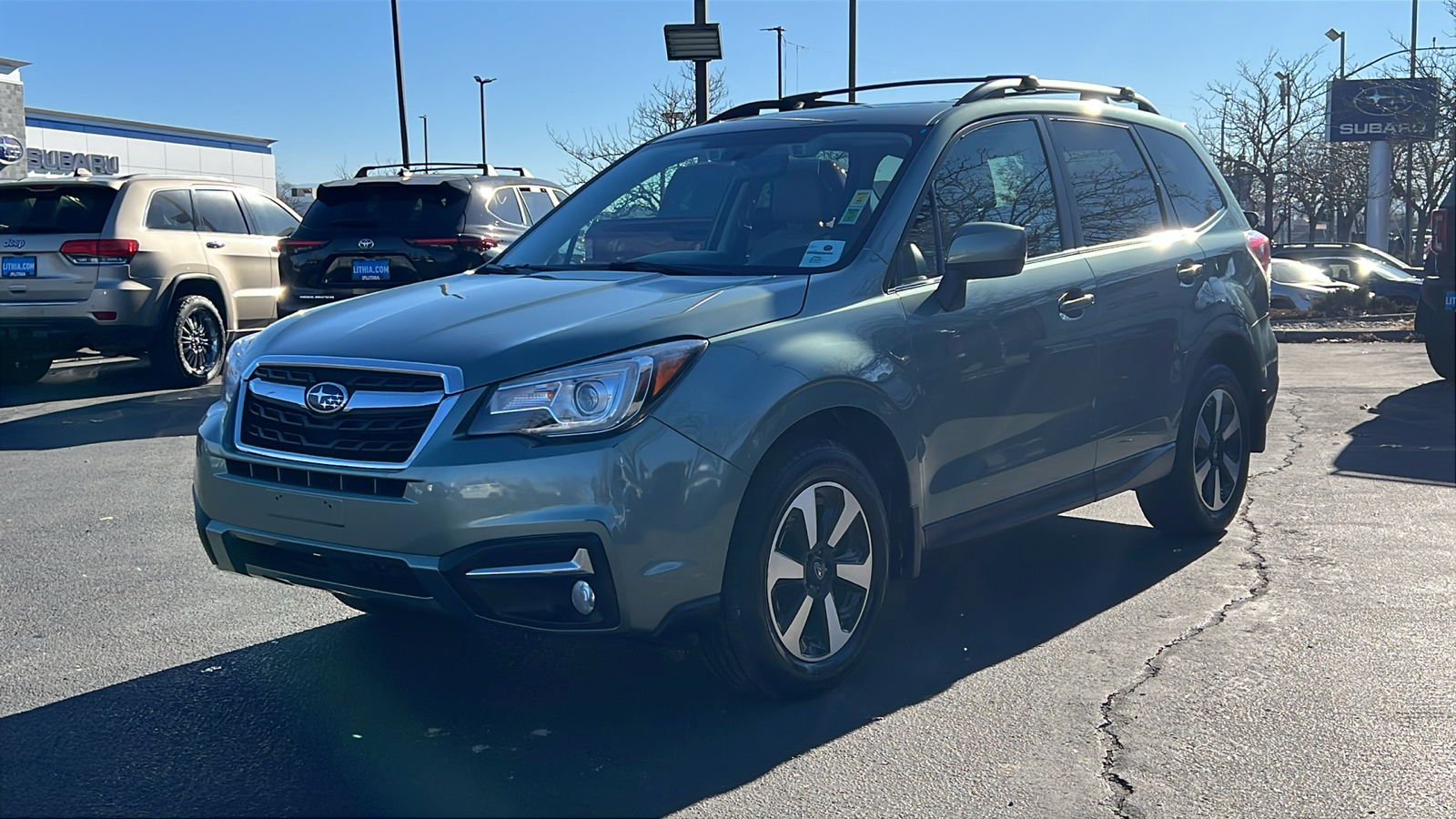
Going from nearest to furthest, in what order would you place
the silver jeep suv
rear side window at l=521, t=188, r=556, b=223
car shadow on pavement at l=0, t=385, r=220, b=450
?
car shadow on pavement at l=0, t=385, r=220, b=450
the silver jeep suv
rear side window at l=521, t=188, r=556, b=223

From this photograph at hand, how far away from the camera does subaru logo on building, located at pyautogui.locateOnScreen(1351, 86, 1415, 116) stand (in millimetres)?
32812

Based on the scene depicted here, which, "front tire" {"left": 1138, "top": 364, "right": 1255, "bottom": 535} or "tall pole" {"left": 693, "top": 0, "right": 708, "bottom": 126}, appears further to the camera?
"tall pole" {"left": 693, "top": 0, "right": 708, "bottom": 126}

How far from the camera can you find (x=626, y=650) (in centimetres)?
446

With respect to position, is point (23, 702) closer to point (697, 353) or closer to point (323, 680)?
point (323, 680)

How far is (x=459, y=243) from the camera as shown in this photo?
411 inches

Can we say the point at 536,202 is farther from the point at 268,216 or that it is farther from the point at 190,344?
the point at 190,344

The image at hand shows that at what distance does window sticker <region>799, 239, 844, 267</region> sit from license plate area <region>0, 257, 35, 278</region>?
905 cm

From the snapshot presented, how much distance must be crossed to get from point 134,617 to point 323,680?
3.67 ft

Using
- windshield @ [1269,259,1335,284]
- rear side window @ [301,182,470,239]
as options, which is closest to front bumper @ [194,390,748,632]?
rear side window @ [301,182,470,239]

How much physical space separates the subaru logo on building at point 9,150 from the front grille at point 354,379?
23895 mm

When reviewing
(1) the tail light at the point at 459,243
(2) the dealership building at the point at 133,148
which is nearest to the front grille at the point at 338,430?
(1) the tail light at the point at 459,243

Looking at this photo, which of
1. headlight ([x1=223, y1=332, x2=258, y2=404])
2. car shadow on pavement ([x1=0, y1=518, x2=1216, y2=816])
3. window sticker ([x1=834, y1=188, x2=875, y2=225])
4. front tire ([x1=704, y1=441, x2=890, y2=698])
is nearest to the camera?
car shadow on pavement ([x1=0, y1=518, x2=1216, y2=816])

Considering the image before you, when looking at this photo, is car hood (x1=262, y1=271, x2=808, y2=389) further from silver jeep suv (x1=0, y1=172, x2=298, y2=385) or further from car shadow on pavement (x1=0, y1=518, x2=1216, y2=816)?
silver jeep suv (x1=0, y1=172, x2=298, y2=385)

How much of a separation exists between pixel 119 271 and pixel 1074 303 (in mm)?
8831
